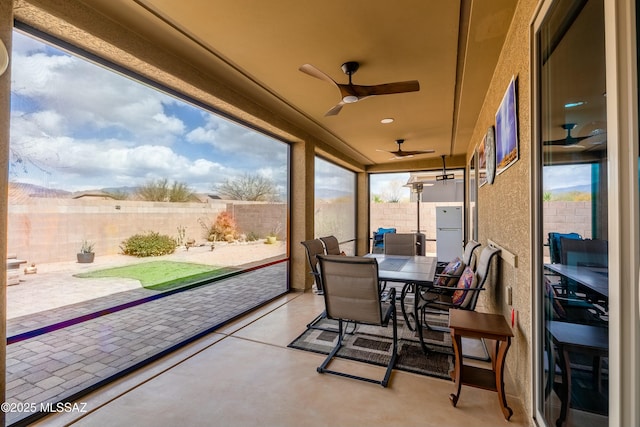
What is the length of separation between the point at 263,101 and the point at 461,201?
552 centimetres

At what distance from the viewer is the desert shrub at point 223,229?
3.25 meters

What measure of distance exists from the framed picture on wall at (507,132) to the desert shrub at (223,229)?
9.50ft

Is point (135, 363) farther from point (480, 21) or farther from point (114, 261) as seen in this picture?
point (480, 21)

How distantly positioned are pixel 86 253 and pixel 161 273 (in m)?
0.68

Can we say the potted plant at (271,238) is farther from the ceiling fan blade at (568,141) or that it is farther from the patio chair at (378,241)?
the patio chair at (378,241)

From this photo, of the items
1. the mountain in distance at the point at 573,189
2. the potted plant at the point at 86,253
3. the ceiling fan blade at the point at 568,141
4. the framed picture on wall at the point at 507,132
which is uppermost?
the framed picture on wall at the point at 507,132

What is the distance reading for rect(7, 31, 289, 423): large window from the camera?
5.97 feet

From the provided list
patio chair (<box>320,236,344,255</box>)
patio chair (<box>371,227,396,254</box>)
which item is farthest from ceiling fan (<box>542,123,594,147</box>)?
patio chair (<box>371,227,396,254</box>)

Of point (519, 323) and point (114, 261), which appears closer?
point (519, 323)

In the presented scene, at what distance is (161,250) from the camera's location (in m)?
2.72

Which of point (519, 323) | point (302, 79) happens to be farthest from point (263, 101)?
point (519, 323)

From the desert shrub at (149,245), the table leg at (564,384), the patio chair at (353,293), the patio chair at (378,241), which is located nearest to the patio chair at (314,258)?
the patio chair at (353,293)

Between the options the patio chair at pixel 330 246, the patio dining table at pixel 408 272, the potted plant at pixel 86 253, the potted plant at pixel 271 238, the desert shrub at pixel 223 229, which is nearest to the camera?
the potted plant at pixel 86 253

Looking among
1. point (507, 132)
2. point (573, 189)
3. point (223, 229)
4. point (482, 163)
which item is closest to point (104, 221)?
point (223, 229)
